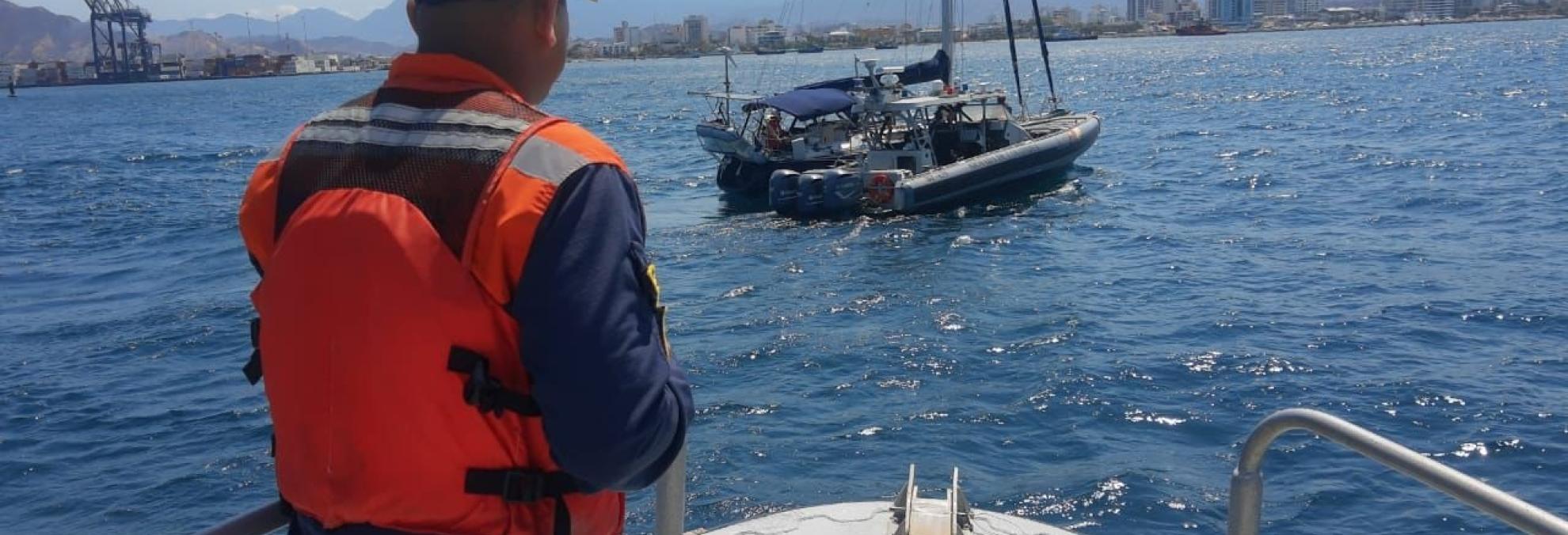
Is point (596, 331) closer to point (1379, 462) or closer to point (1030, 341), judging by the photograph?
point (1379, 462)

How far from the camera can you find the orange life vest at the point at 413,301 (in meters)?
1.64

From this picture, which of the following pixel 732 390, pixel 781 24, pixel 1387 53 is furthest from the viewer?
pixel 1387 53

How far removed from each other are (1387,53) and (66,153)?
81753mm

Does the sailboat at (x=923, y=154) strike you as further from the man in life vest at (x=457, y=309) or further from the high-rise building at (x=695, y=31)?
the high-rise building at (x=695, y=31)

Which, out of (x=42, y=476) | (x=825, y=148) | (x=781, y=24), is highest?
(x=781, y=24)

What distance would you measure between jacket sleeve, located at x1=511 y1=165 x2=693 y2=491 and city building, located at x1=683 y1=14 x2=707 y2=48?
7471 inches

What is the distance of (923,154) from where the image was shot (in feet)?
82.0

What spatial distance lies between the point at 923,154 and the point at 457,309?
23.6m

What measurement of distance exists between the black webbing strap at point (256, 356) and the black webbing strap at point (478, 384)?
1.08ft

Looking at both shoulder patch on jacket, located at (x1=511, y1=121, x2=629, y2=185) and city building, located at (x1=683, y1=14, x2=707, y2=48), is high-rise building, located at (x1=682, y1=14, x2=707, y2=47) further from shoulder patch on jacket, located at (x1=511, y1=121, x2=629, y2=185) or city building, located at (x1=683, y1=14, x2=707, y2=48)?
shoulder patch on jacket, located at (x1=511, y1=121, x2=629, y2=185)

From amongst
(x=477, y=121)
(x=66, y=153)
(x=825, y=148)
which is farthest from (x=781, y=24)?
(x=477, y=121)

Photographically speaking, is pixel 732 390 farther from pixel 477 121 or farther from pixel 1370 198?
pixel 1370 198

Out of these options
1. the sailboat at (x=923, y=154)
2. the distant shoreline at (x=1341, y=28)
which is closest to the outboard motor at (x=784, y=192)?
the sailboat at (x=923, y=154)

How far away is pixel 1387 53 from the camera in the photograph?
92.6 m
